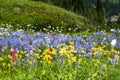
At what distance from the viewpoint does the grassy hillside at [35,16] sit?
27.4 metres

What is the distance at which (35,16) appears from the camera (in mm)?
28719

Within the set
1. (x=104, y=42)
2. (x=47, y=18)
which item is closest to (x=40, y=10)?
(x=47, y=18)

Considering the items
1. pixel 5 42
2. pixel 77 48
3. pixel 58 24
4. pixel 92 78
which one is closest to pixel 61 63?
pixel 92 78

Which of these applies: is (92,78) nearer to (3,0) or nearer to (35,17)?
(35,17)

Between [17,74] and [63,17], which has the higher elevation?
[17,74]

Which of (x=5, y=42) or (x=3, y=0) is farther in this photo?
(x=3, y=0)

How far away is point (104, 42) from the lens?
13883 millimetres

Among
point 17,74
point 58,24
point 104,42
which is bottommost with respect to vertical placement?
point 58,24

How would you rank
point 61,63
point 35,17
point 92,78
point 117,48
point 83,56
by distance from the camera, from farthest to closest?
point 35,17 → point 117,48 → point 83,56 → point 61,63 → point 92,78

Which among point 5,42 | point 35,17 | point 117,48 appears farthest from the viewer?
point 35,17

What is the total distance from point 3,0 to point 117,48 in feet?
61.4

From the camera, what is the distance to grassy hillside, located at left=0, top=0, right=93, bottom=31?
1080 inches

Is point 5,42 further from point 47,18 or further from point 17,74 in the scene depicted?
point 47,18

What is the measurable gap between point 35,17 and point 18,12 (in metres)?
1.46
